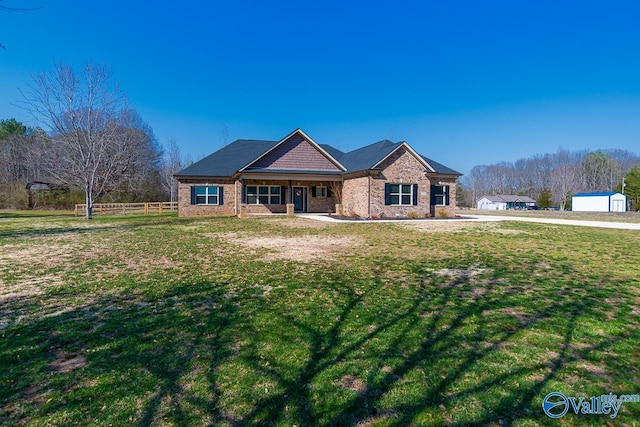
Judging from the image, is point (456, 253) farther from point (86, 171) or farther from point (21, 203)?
point (21, 203)

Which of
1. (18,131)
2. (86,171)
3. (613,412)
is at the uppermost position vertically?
(18,131)

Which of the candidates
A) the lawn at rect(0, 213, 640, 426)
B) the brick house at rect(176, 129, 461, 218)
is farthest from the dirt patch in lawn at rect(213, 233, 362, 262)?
the brick house at rect(176, 129, 461, 218)

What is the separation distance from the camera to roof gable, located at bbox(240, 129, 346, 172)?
23891mm

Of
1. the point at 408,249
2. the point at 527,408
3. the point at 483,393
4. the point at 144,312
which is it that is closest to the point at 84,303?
the point at 144,312

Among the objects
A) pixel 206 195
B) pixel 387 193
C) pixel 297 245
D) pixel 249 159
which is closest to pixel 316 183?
pixel 249 159

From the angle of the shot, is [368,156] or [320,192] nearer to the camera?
[368,156]

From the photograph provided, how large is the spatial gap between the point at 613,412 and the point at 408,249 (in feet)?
23.4

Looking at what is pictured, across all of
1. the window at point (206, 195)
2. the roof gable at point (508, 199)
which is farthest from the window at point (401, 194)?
the roof gable at point (508, 199)

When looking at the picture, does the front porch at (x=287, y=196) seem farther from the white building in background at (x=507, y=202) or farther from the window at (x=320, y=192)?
the white building in background at (x=507, y=202)

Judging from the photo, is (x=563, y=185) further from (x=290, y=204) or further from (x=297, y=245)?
(x=297, y=245)

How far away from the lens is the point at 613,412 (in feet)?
8.07

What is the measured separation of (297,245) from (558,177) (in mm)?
70777

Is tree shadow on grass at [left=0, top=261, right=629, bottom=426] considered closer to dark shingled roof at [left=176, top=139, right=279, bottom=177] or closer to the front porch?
the front porch

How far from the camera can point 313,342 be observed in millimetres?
3539
